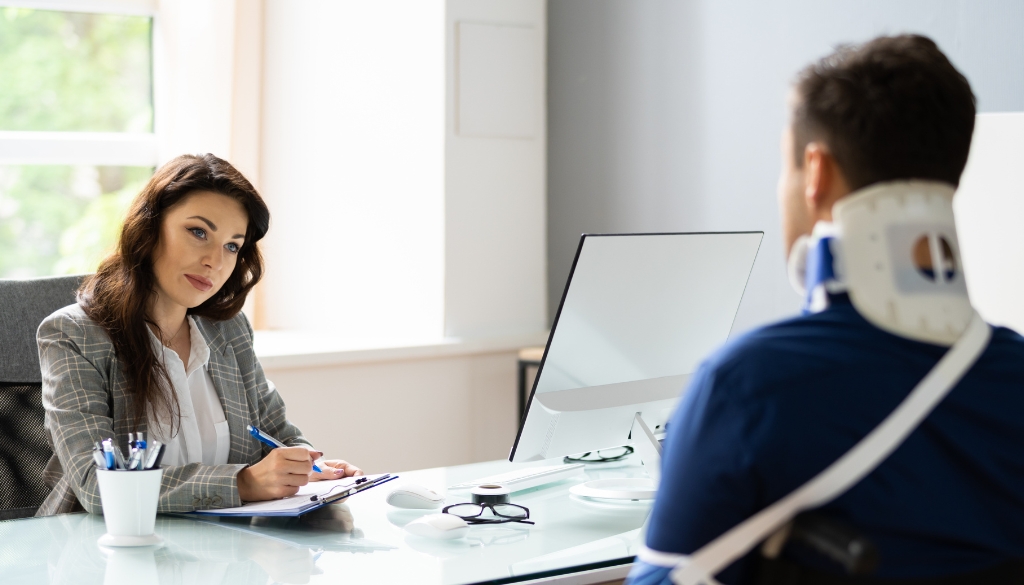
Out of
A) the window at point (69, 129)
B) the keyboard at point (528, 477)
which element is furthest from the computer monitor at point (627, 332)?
the window at point (69, 129)

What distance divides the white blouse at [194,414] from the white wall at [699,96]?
1.57 meters

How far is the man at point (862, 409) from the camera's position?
0.77 meters

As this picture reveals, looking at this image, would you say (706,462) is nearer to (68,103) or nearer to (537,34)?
(537,34)

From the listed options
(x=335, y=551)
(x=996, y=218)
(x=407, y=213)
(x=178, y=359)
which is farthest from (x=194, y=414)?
(x=407, y=213)

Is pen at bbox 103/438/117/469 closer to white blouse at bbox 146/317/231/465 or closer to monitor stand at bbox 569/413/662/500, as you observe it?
white blouse at bbox 146/317/231/465

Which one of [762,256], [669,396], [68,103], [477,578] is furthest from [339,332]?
[477,578]

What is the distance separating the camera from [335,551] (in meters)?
1.30

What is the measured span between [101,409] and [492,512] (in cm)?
65

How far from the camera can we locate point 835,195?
2.81 ft

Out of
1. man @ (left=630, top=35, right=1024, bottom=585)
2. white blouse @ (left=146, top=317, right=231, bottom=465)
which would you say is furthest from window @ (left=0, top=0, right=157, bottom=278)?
man @ (left=630, top=35, right=1024, bottom=585)

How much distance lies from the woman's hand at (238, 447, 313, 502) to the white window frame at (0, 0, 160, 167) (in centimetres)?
238

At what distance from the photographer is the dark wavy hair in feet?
5.49

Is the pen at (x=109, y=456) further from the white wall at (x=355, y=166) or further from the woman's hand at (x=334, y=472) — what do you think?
the white wall at (x=355, y=166)

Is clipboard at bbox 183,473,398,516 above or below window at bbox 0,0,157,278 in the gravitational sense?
below
